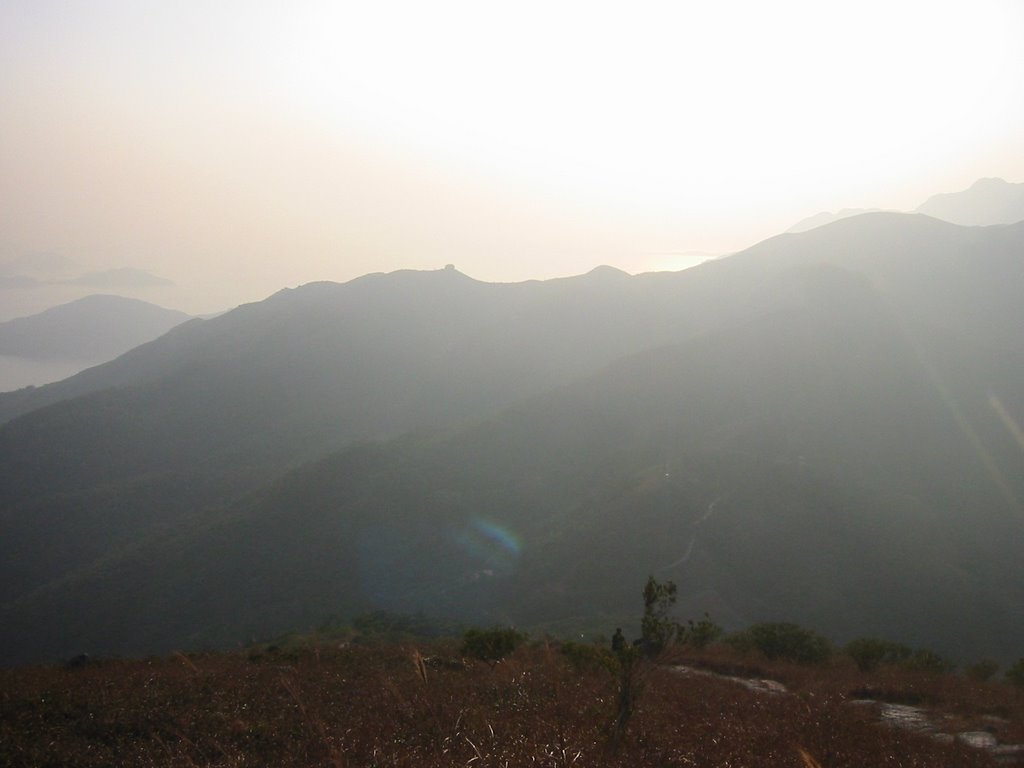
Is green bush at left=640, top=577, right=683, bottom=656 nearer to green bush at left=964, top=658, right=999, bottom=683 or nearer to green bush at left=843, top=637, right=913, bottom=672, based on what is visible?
green bush at left=843, top=637, right=913, bottom=672

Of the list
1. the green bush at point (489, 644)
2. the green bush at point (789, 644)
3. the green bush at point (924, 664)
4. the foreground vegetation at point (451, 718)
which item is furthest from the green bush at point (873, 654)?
the green bush at point (489, 644)

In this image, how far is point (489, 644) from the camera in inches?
628

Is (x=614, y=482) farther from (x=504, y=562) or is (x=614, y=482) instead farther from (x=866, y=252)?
(x=866, y=252)

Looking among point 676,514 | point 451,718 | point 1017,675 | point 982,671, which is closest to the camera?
point 451,718

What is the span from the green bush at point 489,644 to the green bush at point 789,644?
856 cm

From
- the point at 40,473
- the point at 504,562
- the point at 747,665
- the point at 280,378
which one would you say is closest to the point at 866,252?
the point at 504,562

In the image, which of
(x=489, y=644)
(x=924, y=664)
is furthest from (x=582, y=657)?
(x=924, y=664)

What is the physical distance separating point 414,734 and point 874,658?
15717 mm

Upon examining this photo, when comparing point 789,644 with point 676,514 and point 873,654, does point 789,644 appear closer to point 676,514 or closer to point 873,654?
point 873,654

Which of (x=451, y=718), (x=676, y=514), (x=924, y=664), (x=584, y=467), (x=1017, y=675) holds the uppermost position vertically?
(x=451, y=718)

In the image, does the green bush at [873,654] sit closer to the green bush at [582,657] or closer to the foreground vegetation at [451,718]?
the foreground vegetation at [451,718]

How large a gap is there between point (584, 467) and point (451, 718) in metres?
49.0

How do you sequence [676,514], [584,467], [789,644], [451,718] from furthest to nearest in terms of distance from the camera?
[584,467], [676,514], [789,644], [451,718]

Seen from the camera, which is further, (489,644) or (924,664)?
(924,664)
